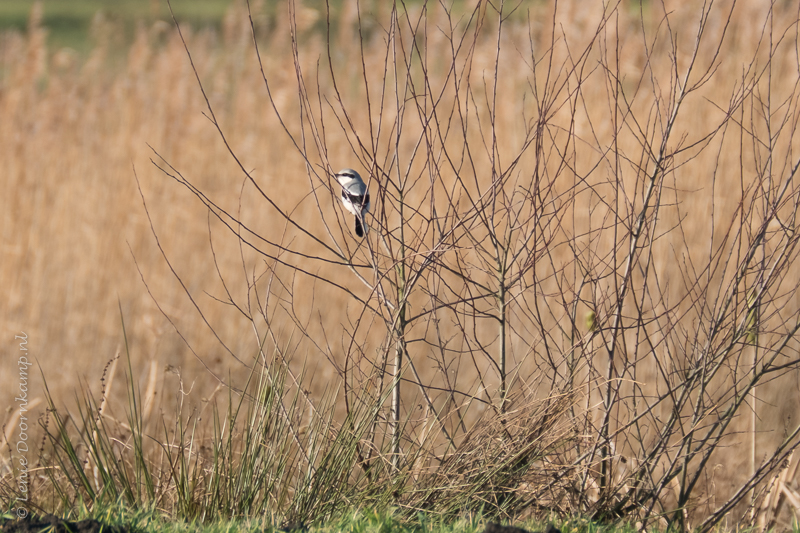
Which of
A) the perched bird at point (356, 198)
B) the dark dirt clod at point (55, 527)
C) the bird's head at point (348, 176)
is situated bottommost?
the dark dirt clod at point (55, 527)

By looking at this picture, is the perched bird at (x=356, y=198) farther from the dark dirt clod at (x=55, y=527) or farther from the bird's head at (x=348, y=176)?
the dark dirt clod at (x=55, y=527)

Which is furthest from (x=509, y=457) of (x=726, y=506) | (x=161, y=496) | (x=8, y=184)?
(x=8, y=184)

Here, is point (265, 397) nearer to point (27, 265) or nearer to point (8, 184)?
point (27, 265)

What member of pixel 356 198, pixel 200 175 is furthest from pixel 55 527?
pixel 200 175

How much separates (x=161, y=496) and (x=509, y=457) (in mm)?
1251

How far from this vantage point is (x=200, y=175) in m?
5.70

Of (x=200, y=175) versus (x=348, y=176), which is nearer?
(x=348, y=176)

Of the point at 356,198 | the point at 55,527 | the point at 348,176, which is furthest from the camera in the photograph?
the point at 348,176

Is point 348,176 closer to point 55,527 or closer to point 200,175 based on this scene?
point 55,527

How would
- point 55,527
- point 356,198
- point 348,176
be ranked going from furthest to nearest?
point 348,176 → point 356,198 → point 55,527

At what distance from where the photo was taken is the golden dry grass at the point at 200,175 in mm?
4820

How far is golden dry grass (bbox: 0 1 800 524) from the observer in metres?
4.82

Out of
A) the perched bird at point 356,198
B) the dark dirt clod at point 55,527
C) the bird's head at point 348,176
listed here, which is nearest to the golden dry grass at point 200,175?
the bird's head at point 348,176

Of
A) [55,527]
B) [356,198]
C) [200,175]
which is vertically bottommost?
[55,527]
